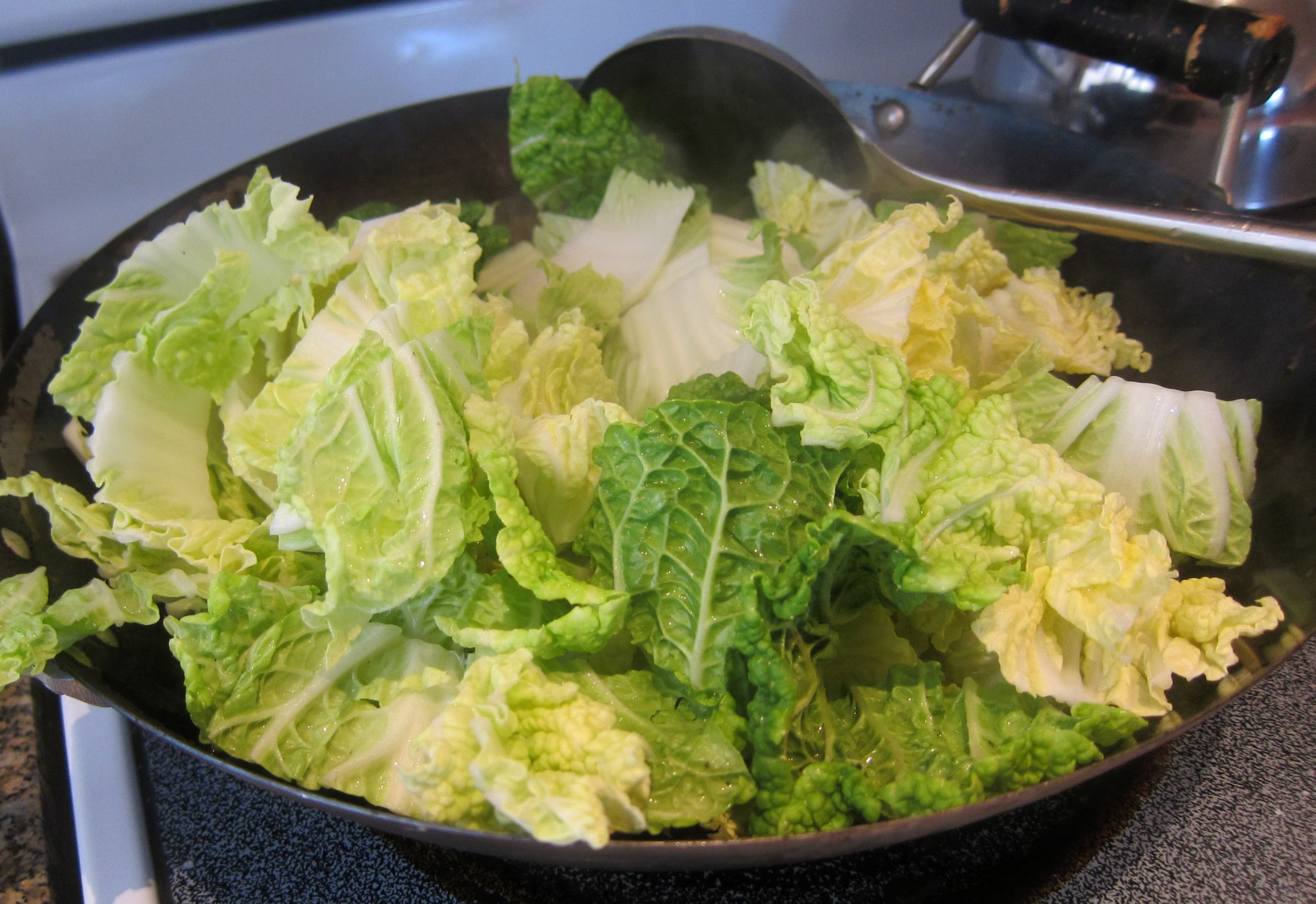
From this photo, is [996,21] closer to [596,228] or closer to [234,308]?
[596,228]

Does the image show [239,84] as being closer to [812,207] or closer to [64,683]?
[812,207]

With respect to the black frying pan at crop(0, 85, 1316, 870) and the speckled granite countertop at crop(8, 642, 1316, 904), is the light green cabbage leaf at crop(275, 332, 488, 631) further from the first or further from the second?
the speckled granite countertop at crop(8, 642, 1316, 904)

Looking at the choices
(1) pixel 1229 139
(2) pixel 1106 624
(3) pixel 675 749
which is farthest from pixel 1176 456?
(1) pixel 1229 139

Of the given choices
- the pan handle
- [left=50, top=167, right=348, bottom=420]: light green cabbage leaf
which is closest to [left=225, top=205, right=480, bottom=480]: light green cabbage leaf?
[left=50, top=167, right=348, bottom=420]: light green cabbage leaf

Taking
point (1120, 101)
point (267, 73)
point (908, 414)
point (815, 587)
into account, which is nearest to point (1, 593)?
point (815, 587)

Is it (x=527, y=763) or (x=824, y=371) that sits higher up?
(x=824, y=371)
